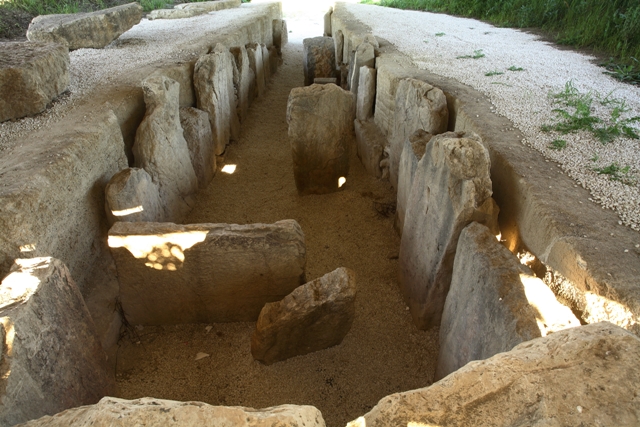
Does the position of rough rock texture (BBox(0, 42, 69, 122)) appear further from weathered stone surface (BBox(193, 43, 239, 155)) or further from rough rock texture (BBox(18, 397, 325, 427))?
rough rock texture (BBox(18, 397, 325, 427))

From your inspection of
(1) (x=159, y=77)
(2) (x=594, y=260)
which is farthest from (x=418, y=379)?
(1) (x=159, y=77)

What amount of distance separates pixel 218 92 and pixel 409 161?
8.74 feet

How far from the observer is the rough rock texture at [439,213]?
2307 millimetres

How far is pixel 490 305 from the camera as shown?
1.87 metres

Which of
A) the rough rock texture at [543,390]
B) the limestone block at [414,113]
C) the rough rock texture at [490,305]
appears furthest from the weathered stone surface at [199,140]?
the rough rock texture at [543,390]

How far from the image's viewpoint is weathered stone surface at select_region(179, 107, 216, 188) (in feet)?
14.4

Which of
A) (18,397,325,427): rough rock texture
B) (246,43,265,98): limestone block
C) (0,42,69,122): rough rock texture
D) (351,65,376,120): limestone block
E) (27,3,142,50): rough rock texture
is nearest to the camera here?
(18,397,325,427): rough rock texture

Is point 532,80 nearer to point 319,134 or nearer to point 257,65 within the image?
point 319,134

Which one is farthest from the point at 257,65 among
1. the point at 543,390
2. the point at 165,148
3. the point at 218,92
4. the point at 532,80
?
the point at 543,390

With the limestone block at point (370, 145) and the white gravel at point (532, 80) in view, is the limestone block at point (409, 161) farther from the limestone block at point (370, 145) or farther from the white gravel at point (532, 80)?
the limestone block at point (370, 145)

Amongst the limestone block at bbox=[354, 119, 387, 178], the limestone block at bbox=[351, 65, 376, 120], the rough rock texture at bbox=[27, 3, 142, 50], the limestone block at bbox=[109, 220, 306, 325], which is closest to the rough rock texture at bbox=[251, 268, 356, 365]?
the limestone block at bbox=[109, 220, 306, 325]

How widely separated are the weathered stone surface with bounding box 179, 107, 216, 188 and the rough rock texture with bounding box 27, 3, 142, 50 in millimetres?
2039

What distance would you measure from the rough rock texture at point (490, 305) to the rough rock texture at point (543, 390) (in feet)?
1.02

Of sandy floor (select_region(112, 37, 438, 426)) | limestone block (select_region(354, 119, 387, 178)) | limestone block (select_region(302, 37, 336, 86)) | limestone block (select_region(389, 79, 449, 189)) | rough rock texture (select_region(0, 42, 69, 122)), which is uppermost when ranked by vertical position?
rough rock texture (select_region(0, 42, 69, 122))
